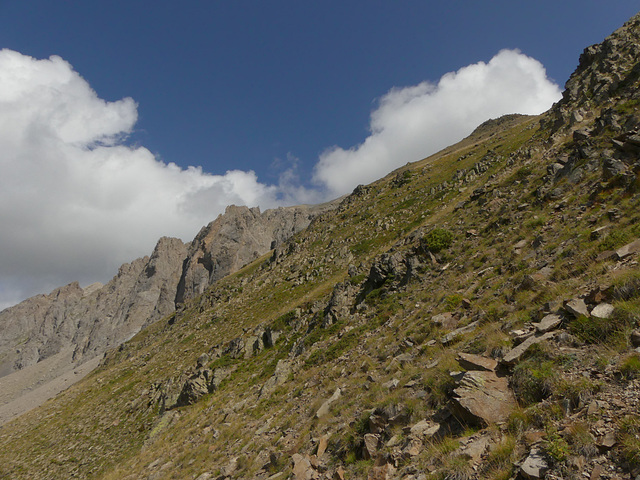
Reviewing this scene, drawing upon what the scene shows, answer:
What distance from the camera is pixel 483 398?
20.3 ft

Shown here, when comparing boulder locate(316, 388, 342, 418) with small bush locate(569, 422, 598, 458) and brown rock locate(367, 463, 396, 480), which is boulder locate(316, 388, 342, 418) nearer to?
brown rock locate(367, 463, 396, 480)

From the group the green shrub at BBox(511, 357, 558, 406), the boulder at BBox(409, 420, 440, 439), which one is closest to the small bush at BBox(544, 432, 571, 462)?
the green shrub at BBox(511, 357, 558, 406)

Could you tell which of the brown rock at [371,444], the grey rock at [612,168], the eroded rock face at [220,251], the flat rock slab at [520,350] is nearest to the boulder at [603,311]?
the flat rock slab at [520,350]

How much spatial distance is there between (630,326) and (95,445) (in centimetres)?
3971

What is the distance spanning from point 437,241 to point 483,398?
16994mm

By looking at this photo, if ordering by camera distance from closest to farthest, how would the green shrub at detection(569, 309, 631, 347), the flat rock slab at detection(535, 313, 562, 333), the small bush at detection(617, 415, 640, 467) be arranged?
the small bush at detection(617, 415, 640, 467) → the green shrub at detection(569, 309, 631, 347) → the flat rock slab at detection(535, 313, 562, 333)

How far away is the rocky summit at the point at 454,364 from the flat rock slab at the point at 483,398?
35mm

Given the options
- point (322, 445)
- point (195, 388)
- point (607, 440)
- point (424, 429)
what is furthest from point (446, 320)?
point (195, 388)

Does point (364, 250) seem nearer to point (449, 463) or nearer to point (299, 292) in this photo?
point (299, 292)

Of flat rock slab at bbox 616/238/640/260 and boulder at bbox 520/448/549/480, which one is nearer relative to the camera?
boulder at bbox 520/448/549/480

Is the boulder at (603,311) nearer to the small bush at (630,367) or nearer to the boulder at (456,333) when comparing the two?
the small bush at (630,367)

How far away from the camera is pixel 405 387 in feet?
28.8

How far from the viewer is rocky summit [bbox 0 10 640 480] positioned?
208 inches

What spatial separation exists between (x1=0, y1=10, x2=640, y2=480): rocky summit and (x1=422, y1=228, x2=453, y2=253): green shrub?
9 cm
